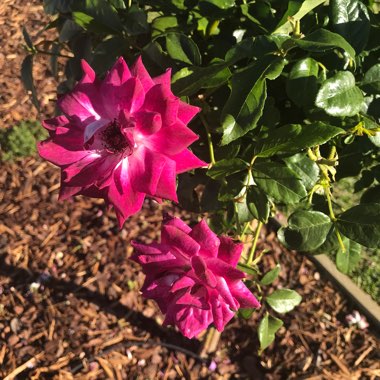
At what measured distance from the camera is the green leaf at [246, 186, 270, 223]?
37.5 inches

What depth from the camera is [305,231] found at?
3.23 ft

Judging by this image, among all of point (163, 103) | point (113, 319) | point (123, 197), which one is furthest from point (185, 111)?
point (113, 319)

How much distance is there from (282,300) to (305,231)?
0.39 meters

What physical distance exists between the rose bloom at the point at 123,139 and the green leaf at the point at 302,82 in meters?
0.22

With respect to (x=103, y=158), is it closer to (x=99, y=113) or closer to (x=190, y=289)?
(x=99, y=113)

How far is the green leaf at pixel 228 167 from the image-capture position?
0.96 m

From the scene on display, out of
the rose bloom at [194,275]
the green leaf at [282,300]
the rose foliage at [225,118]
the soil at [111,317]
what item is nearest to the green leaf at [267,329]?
the green leaf at [282,300]

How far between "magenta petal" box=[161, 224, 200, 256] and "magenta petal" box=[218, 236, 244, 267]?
0.06m

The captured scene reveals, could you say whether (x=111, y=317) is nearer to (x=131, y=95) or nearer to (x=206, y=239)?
Answer: (x=206, y=239)

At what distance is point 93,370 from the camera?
2076 mm

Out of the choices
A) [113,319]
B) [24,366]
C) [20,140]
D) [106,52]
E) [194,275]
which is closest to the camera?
[194,275]

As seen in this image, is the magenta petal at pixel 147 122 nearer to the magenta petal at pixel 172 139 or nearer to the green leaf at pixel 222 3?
the magenta petal at pixel 172 139

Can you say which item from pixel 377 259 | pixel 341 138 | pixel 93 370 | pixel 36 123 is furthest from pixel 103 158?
pixel 36 123

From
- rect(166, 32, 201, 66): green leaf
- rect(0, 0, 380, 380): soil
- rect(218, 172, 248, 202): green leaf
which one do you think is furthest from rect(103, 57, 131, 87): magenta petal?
rect(0, 0, 380, 380): soil
